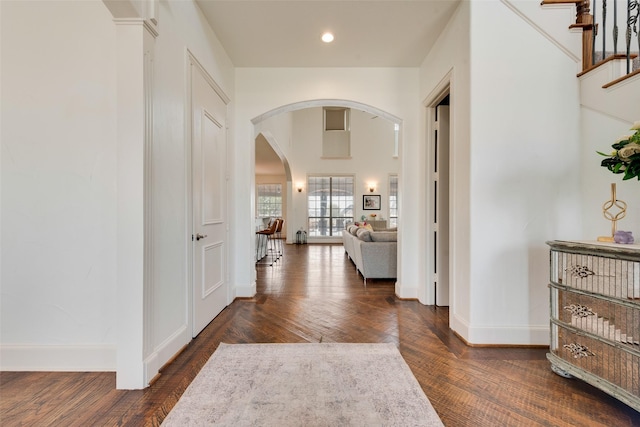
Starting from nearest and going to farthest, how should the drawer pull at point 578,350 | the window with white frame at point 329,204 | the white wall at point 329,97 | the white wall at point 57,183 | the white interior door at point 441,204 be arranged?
the drawer pull at point 578,350 → the white wall at point 57,183 → the white interior door at point 441,204 → the white wall at point 329,97 → the window with white frame at point 329,204

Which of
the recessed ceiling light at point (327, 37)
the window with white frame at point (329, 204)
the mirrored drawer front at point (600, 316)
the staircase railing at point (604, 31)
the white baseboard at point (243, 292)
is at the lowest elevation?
the white baseboard at point (243, 292)

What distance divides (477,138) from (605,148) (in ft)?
3.38

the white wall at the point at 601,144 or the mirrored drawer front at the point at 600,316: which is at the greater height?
the white wall at the point at 601,144

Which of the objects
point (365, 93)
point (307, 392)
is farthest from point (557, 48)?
point (307, 392)

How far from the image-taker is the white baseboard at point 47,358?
216 cm

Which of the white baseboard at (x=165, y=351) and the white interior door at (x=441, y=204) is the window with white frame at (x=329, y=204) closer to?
the white interior door at (x=441, y=204)

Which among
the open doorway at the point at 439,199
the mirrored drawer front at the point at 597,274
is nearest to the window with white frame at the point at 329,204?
the open doorway at the point at 439,199

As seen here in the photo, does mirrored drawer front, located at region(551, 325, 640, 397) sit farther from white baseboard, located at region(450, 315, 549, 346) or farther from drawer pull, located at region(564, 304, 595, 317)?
white baseboard, located at region(450, 315, 549, 346)

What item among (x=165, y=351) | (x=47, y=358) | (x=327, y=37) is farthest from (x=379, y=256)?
(x=47, y=358)

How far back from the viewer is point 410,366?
7.51 ft

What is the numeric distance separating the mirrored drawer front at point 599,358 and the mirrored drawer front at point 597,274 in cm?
32

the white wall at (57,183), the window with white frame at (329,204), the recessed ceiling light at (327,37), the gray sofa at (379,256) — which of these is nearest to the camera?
the white wall at (57,183)

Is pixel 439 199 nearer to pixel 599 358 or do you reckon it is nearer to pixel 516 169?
pixel 516 169

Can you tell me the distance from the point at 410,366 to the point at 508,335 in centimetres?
102
